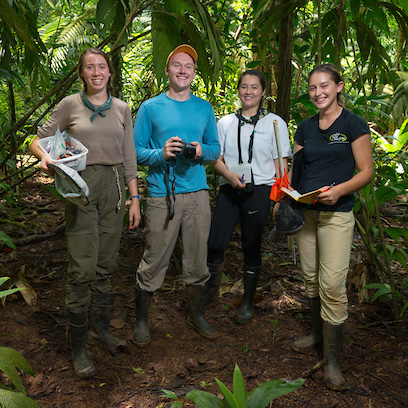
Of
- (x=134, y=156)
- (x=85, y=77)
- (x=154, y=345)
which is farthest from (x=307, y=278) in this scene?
(x=85, y=77)

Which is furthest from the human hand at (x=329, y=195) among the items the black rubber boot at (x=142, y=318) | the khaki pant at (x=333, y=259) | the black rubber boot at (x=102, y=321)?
the black rubber boot at (x=102, y=321)

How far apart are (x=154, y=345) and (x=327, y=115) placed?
1926mm

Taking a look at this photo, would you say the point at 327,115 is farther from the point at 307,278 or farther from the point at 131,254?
the point at 131,254

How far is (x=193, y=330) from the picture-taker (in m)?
3.25

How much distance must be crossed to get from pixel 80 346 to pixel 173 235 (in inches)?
35.7

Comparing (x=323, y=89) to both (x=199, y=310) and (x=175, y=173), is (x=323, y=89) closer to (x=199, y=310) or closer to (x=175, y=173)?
(x=175, y=173)

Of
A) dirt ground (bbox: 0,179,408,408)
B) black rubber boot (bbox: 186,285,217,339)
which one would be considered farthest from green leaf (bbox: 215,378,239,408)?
black rubber boot (bbox: 186,285,217,339)

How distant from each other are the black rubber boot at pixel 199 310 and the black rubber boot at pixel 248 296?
0.30 m

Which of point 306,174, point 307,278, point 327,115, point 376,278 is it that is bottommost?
point 376,278

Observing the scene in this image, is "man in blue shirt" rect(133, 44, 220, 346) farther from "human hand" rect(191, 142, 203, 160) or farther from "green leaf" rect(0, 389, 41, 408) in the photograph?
"green leaf" rect(0, 389, 41, 408)

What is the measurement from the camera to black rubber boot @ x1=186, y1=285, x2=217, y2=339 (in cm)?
313

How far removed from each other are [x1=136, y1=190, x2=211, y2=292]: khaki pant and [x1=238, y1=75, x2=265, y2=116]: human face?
725 millimetres

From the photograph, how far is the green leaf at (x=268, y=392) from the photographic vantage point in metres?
2.00

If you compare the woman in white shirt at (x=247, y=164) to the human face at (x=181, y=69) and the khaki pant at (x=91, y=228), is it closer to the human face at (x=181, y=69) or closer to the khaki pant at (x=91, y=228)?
the human face at (x=181, y=69)
